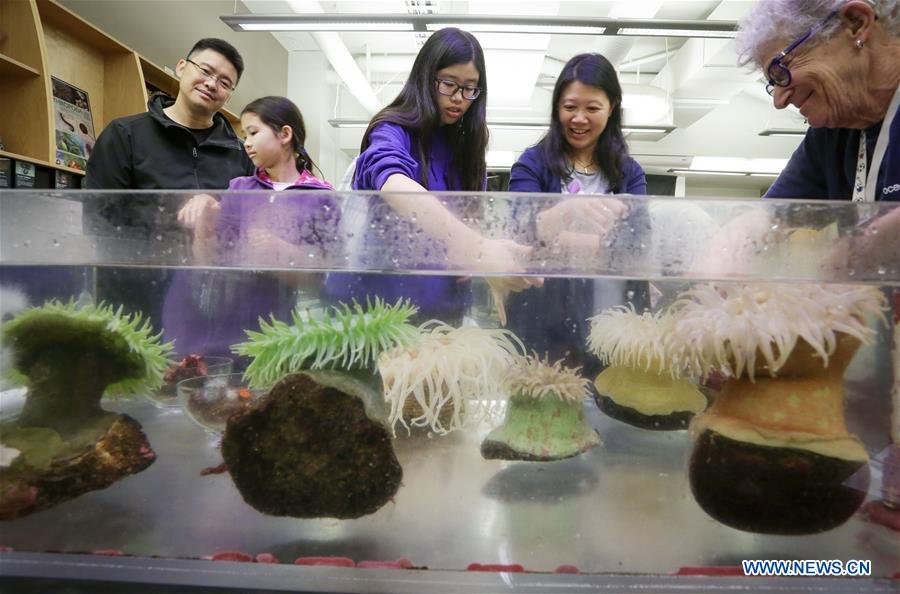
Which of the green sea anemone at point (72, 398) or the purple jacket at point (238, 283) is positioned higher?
the purple jacket at point (238, 283)

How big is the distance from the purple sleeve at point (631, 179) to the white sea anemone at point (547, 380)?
0.90 m

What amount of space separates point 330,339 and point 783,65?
3.09ft

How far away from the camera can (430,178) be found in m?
1.27

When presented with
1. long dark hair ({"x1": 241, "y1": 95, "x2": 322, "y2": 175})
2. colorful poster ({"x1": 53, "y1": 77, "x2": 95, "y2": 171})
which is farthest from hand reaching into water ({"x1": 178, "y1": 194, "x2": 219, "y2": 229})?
colorful poster ({"x1": 53, "y1": 77, "x2": 95, "y2": 171})

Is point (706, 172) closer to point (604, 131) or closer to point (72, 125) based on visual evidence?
point (604, 131)

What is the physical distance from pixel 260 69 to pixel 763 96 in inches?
253

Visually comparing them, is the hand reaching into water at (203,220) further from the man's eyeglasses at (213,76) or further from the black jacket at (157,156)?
the man's eyeglasses at (213,76)

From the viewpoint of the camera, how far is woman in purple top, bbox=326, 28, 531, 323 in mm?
684

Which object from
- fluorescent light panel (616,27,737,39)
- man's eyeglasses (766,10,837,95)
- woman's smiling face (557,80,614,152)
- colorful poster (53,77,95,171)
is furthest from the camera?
fluorescent light panel (616,27,737,39)

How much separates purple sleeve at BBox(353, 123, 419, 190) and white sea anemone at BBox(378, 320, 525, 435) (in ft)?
1.54

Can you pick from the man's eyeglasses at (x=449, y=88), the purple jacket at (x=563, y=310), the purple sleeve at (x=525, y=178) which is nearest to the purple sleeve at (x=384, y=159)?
the man's eyeglasses at (x=449, y=88)

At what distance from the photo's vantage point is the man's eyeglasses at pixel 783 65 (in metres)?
0.87

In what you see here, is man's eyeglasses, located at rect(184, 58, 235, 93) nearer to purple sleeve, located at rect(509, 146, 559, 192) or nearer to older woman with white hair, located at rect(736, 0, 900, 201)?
purple sleeve, located at rect(509, 146, 559, 192)

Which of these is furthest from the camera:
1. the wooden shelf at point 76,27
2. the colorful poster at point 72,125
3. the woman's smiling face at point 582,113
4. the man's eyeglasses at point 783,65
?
the colorful poster at point 72,125
